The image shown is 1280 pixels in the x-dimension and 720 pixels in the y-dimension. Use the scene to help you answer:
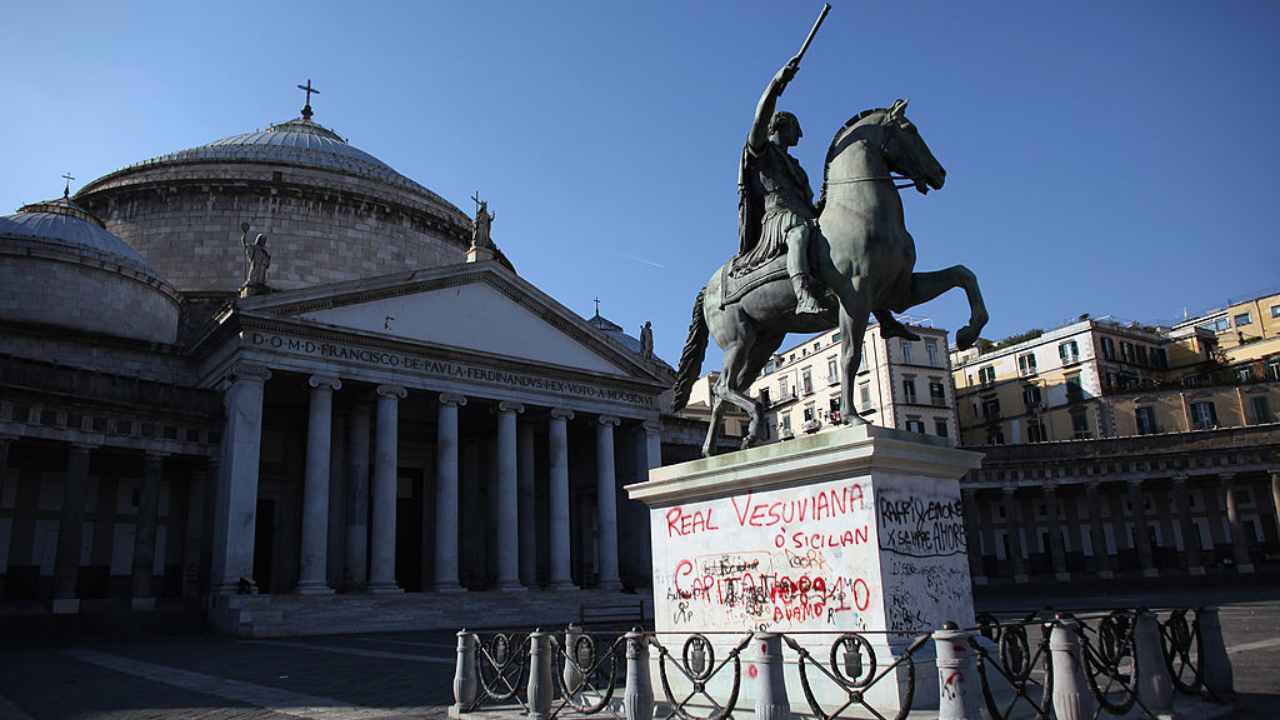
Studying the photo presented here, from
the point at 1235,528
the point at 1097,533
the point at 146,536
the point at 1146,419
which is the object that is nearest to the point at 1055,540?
the point at 1097,533

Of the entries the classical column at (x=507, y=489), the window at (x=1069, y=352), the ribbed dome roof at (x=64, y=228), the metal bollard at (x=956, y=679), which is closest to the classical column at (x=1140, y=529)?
the window at (x=1069, y=352)

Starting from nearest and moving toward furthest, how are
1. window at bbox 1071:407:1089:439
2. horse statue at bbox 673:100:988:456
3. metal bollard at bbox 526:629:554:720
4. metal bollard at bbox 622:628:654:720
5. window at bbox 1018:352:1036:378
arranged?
metal bollard at bbox 622:628:654:720, horse statue at bbox 673:100:988:456, metal bollard at bbox 526:629:554:720, window at bbox 1071:407:1089:439, window at bbox 1018:352:1036:378

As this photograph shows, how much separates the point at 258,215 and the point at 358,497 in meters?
17.5

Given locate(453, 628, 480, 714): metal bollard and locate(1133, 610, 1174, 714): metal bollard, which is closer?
locate(1133, 610, 1174, 714): metal bollard

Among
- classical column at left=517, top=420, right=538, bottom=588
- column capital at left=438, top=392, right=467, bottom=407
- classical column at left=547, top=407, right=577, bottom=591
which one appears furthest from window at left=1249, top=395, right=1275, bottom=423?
column capital at left=438, top=392, right=467, bottom=407

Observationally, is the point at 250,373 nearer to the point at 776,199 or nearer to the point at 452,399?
the point at 452,399

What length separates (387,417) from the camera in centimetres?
3091

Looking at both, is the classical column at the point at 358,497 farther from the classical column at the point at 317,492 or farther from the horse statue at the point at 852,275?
the horse statue at the point at 852,275

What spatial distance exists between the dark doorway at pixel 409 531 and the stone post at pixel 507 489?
5.41 m

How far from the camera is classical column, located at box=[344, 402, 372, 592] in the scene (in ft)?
99.2

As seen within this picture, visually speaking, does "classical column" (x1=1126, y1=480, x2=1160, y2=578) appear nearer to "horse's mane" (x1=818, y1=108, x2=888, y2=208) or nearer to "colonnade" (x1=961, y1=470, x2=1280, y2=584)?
"colonnade" (x1=961, y1=470, x2=1280, y2=584)

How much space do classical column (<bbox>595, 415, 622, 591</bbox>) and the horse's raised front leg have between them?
28640mm

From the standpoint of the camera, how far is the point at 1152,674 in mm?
7312

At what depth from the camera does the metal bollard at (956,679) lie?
575 centimetres
